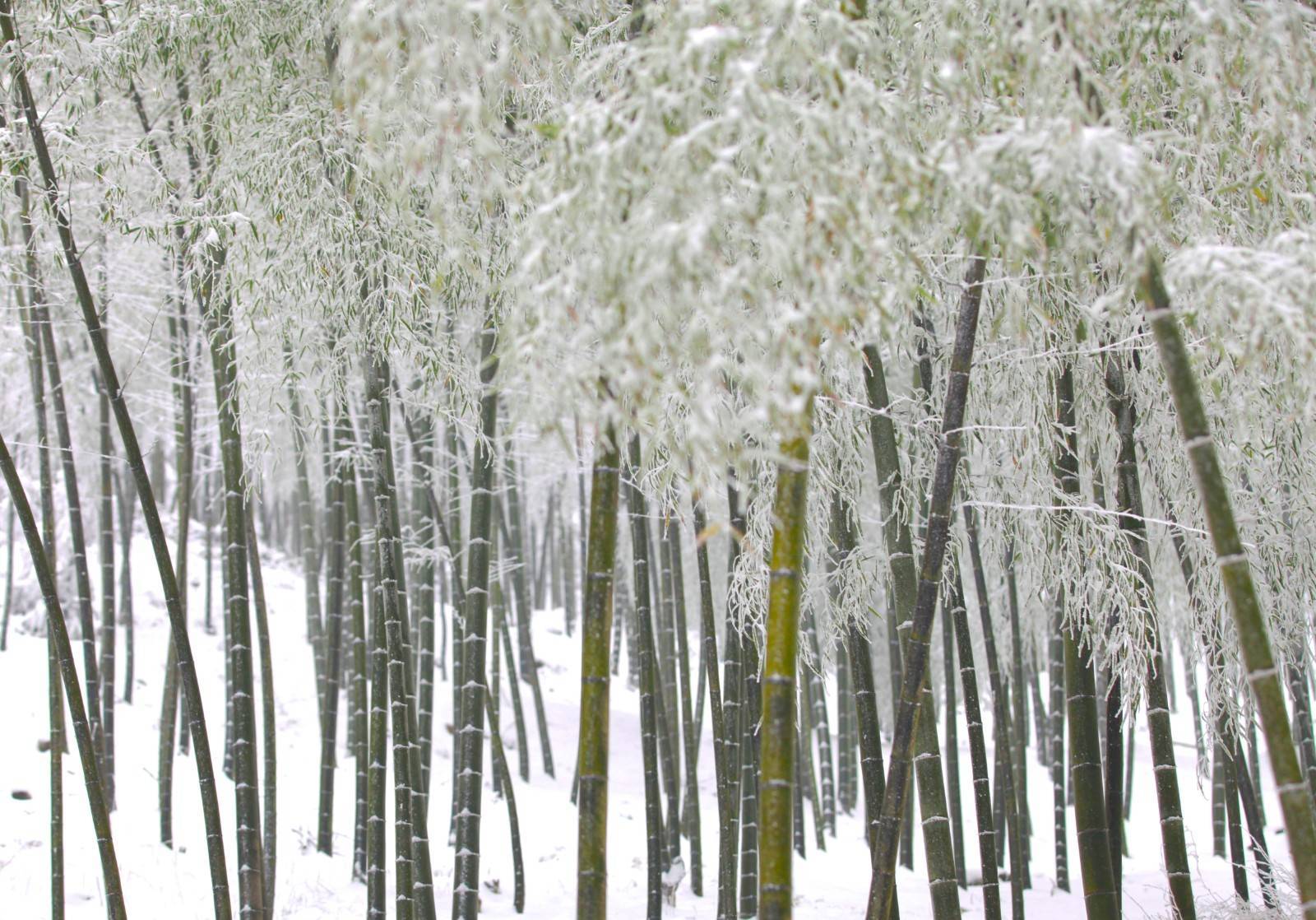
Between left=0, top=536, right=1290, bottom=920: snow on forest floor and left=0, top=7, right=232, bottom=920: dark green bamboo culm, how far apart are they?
2120mm

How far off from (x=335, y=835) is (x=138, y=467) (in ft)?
14.7

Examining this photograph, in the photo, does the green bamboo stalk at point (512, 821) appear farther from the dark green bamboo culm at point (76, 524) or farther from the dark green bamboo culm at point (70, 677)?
the dark green bamboo culm at point (70, 677)

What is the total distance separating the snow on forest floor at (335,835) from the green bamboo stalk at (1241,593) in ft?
6.01

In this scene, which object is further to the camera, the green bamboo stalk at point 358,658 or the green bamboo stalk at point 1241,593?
the green bamboo stalk at point 358,658

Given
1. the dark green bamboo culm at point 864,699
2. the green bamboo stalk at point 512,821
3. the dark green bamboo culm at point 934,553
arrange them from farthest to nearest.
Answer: the green bamboo stalk at point 512,821 < the dark green bamboo culm at point 864,699 < the dark green bamboo culm at point 934,553

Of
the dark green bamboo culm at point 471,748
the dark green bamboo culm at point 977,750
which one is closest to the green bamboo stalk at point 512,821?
the dark green bamboo culm at point 471,748

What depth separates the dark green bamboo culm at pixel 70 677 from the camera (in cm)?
349

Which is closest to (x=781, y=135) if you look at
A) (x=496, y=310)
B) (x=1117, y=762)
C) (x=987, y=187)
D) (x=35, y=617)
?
(x=987, y=187)

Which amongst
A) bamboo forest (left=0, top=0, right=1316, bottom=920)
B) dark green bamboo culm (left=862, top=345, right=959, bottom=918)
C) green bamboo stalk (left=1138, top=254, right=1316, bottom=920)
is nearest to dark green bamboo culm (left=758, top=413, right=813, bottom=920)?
bamboo forest (left=0, top=0, right=1316, bottom=920)

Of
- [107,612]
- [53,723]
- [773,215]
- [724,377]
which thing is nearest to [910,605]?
[724,377]

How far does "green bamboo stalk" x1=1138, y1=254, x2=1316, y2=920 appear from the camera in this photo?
1888 millimetres

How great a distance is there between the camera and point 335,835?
23.1 ft

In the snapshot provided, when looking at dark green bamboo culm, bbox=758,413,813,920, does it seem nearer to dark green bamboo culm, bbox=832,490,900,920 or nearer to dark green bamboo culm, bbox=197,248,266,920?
dark green bamboo culm, bbox=832,490,900,920

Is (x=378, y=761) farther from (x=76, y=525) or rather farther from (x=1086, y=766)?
(x=1086, y=766)
